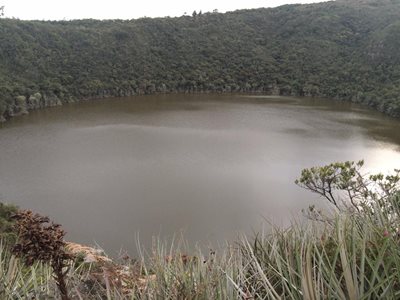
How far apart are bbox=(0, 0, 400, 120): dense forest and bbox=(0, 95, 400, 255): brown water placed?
24.7 feet

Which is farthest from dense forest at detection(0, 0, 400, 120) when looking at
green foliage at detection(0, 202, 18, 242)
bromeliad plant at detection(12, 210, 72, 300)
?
bromeliad plant at detection(12, 210, 72, 300)

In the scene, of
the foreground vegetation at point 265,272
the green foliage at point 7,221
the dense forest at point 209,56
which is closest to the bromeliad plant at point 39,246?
the foreground vegetation at point 265,272

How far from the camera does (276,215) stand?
13266 mm

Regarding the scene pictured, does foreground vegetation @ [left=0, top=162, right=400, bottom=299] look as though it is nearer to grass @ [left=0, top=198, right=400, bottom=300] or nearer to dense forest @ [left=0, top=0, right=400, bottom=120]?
grass @ [left=0, top=198, right=400, bottom=300]

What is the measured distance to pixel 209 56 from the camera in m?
54.4

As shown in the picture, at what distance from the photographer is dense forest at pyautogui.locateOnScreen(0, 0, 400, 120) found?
41938 millimetres

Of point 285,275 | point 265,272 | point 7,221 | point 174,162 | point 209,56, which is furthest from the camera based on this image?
point 209,56

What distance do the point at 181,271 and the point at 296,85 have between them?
4840 centimetres

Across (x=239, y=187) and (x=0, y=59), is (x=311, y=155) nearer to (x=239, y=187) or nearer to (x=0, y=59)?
(x=239, y=187)

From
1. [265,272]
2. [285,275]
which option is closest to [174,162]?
[265,272]

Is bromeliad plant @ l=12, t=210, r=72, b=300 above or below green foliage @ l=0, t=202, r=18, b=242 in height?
above

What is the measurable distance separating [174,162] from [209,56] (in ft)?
124

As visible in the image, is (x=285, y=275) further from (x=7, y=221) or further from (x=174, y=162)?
(x=174, y=162)

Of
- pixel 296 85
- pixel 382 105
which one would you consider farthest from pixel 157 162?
pixel 296 85
